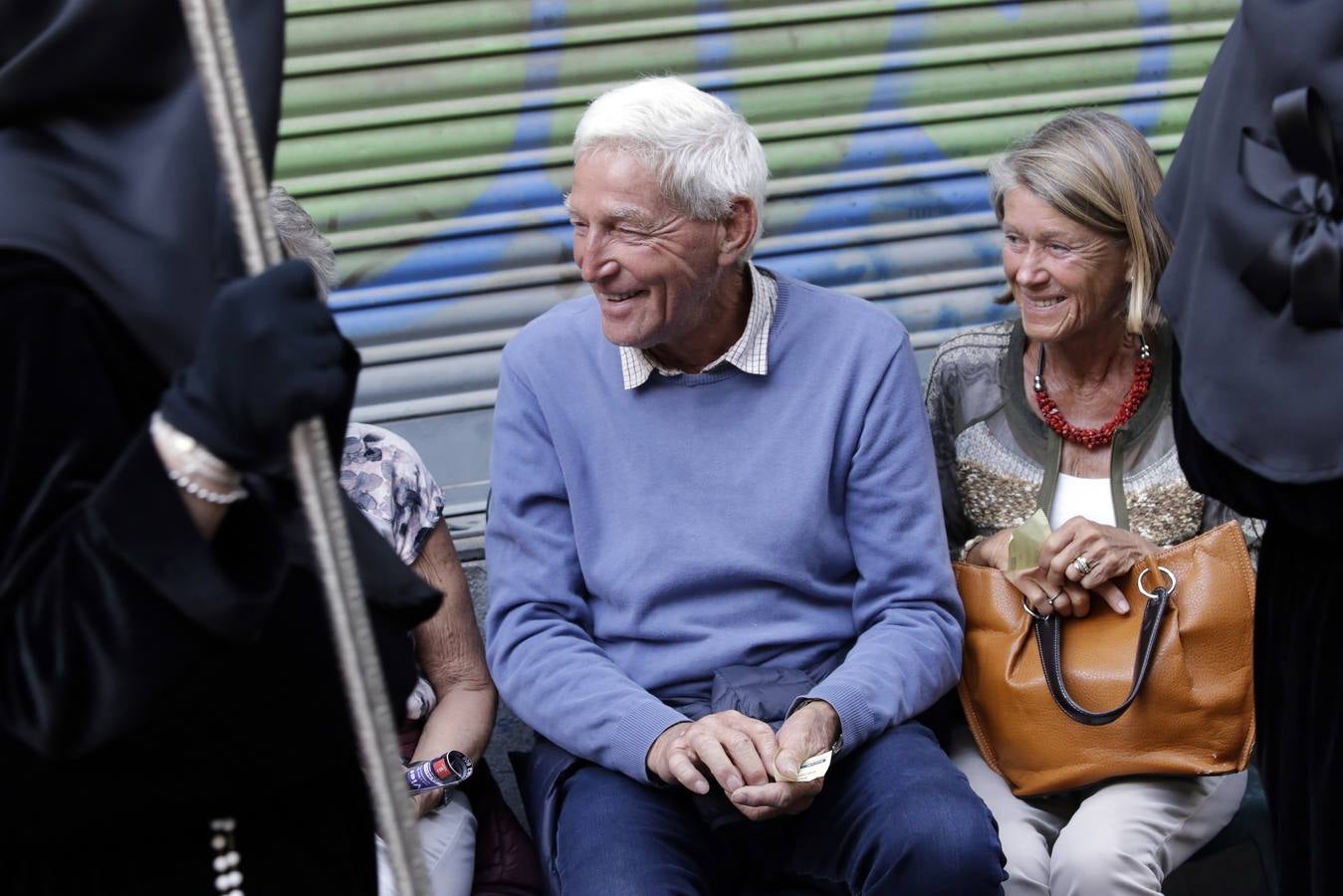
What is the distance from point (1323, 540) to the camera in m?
2.03

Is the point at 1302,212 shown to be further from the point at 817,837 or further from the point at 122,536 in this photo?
the point at 122,536

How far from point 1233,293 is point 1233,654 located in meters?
0.87

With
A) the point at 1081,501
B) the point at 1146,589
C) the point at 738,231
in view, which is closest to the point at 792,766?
the point at 1146,589

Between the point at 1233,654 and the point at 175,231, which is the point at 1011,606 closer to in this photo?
the point at 1233,654

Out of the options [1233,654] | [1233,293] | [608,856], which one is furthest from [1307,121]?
[608,856]

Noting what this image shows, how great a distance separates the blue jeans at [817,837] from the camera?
7.88ft

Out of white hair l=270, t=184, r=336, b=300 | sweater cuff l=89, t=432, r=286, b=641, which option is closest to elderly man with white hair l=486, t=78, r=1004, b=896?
white hair l=270, t=184, r=336, b=300

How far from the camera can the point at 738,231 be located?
9.29ft

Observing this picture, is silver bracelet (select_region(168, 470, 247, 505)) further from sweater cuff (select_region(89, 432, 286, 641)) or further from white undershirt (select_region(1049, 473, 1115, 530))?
white undershirt (select_region(1049, 473, 1115, 530))

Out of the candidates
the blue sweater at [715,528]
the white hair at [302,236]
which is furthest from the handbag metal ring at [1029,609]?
the white hair at [302,236]

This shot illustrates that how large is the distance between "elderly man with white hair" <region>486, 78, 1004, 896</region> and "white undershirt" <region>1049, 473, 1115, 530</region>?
31cm

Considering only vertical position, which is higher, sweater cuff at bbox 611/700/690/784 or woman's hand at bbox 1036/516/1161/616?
woman's hand at bbox 1036/516/1161/616

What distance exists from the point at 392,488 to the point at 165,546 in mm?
1508

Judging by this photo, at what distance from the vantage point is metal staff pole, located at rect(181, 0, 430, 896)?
1240 mm
